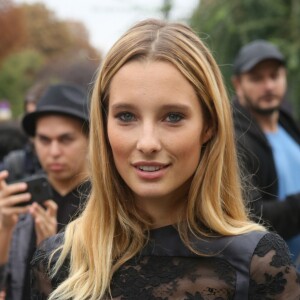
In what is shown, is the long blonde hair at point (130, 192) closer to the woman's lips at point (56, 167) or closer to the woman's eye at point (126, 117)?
the woman's eye at point (126, 117)

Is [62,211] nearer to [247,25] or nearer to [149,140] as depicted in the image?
[149,140]

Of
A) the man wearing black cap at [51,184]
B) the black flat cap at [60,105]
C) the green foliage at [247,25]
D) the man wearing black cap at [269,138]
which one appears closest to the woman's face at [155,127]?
the man wearing black cap at [51,184]

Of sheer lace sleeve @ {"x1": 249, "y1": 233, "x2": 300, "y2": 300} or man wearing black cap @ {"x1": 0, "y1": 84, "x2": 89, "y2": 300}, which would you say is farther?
man wearing black cap @ {"x1": 0, "y1": 84, "x2": 89, "y2": 300}

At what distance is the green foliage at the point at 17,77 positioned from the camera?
2590cm

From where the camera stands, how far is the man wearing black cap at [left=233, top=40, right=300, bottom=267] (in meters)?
4.15

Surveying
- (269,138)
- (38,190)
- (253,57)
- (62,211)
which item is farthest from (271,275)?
(253,57)

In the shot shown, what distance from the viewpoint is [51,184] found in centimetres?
400

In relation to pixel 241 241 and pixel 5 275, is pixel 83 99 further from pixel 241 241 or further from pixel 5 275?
pixel 241 241

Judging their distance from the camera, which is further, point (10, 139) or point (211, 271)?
point (10, 139)

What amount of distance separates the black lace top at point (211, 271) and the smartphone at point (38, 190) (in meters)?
1.35

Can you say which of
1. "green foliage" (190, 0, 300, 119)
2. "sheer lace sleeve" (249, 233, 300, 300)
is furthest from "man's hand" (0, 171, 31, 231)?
"green foliage" (190, 0, 300, 119)

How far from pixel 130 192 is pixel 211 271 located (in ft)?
1.37

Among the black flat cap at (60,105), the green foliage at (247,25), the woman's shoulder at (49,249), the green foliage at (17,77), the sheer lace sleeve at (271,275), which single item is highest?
the green foliage at (17,77)

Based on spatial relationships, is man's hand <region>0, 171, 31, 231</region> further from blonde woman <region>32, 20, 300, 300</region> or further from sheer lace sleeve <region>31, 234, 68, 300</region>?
blonde woman <region>32, 20, 300, 300</region>
